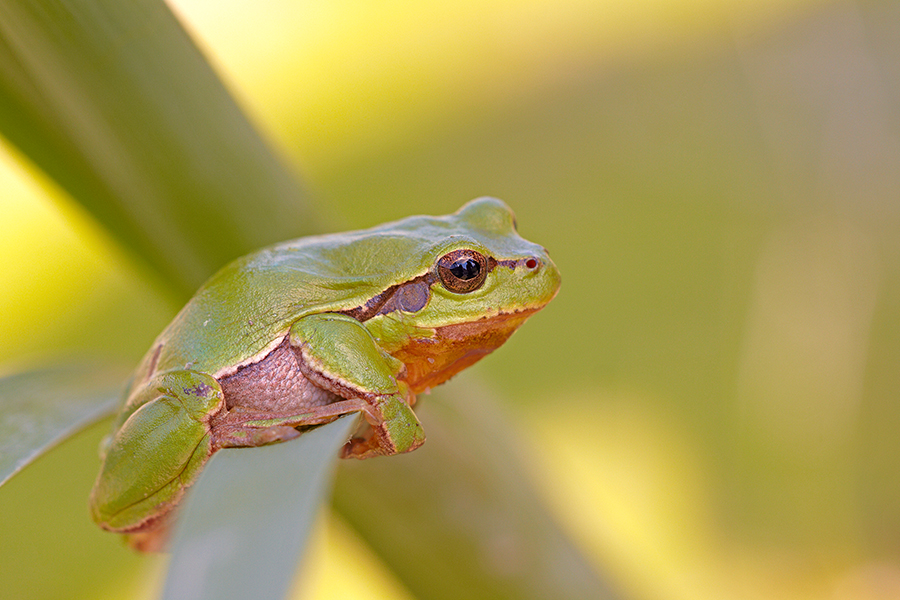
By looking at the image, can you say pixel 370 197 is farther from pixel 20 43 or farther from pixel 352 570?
pixel 20 43

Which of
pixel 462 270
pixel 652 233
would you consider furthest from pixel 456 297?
pixel 652 233

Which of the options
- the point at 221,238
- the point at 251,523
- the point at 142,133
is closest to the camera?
the point at 251,523

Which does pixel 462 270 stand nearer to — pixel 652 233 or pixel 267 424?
pixel 267 424

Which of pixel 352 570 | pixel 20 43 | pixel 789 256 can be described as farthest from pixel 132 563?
pixel 789 256

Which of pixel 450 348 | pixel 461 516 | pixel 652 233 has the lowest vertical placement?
pixel 652 233

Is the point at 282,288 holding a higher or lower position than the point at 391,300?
higher

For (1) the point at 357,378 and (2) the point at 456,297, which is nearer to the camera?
(1) the point at 357,378

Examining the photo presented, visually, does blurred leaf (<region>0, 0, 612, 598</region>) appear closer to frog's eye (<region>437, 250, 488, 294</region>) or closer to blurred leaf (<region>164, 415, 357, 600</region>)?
blurred leaf (<region>164, 415, 357, 600</region>)

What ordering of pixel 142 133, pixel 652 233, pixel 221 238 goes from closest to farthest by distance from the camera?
pixel 142 133
pixel 221 238
pixel 652 233
